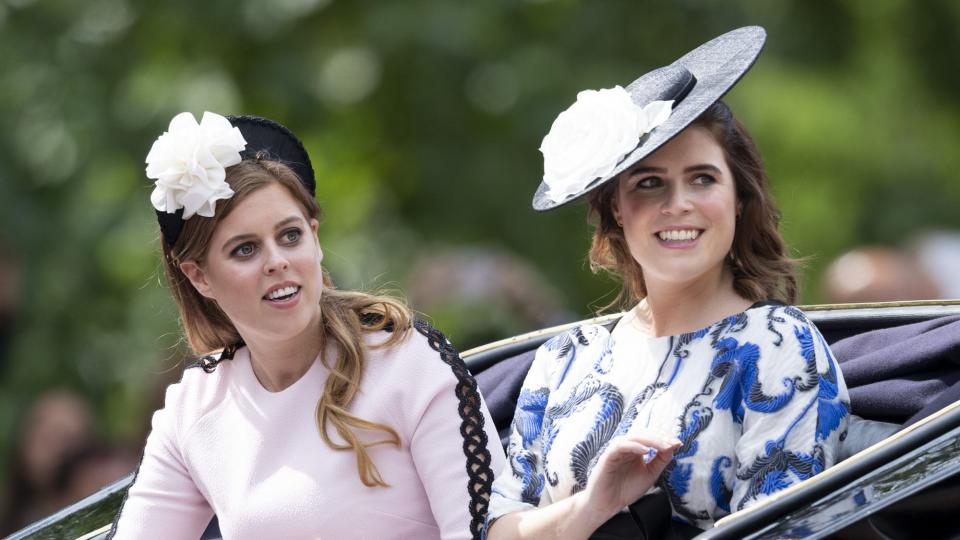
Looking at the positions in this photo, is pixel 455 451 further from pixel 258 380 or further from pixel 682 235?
pixel 682 235

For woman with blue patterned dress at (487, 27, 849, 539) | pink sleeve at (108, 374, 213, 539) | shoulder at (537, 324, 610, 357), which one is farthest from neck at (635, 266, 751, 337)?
→ pink sleeve at (108, 374, 213, 539)

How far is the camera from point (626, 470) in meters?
2.44

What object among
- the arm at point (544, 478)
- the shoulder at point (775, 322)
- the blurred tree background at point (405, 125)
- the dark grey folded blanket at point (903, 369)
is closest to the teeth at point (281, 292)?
the arm at point (544, 478)

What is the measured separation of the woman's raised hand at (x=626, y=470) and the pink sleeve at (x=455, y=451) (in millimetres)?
291

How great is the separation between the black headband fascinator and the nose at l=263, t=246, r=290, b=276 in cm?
13

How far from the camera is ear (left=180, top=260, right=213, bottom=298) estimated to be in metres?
2.86

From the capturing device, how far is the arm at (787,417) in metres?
2.37

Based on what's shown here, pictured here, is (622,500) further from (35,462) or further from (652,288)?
(35,462)

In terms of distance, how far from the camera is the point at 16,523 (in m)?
5.55

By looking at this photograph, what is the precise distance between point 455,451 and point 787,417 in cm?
63

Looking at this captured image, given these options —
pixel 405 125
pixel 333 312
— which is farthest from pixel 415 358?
pixel 405 125

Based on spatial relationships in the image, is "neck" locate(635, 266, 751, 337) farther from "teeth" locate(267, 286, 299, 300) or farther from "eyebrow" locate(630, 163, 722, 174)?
"teeth" locate(267, 286, 299, 300)

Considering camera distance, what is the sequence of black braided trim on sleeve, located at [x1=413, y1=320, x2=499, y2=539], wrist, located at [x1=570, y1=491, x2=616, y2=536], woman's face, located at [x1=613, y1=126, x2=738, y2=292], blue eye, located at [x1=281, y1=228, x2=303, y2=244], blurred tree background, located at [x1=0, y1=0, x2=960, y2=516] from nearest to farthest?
wrist, located at [x1=570, y1=491, x2=616, y2=536] → woman's face, located at [x1=613, y1=126, x2=738, y2=292] → black braided trim on sleeve, located at [x1=413, y1=320, x2=499, y2=539] → blue eye, located at [x1=281, y1=228, x2=303, y2=244] → blurred tree background, located at [x1=0, y1=0, x2=960, y2=516]

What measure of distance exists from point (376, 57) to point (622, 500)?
12.3ft
